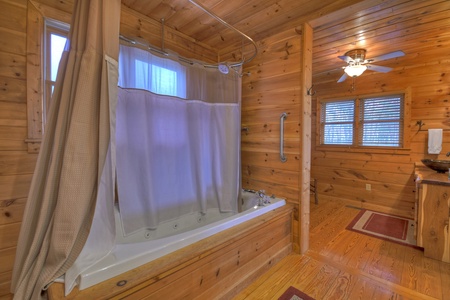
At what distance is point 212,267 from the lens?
1266 mm

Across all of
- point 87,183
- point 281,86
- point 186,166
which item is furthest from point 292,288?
point 281,86

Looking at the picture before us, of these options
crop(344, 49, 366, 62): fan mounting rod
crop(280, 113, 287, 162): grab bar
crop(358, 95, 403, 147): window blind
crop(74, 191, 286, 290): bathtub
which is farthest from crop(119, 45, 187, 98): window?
crop(358, 95, 403, 147): window blind

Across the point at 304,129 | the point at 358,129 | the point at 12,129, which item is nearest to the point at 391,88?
the point at 358,129

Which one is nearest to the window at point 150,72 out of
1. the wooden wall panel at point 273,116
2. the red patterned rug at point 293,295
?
the wooden wall panel at point 273,116

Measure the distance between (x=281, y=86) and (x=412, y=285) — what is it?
2.00m

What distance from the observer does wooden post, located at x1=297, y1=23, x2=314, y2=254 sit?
1854 mm

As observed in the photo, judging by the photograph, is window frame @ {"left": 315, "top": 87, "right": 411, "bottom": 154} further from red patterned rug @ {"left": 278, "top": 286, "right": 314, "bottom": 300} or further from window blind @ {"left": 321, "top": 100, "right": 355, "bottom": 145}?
red patterned rug @ {"left": 278, "top": 286, "right": 314, "bottom": 300}

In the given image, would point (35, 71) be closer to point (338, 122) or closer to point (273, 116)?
point (273, 116)

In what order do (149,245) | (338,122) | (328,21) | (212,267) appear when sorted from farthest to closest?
1. (338,122)
2. (328,21)
3. (212,267)
4. (149,245)

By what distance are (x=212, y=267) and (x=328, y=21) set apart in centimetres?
224

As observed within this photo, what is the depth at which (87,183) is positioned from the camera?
0.92 meters

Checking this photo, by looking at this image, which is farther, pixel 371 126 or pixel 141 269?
pixel 371 126

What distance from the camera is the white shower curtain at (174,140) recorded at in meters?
1.46

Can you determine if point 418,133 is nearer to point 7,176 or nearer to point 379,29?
point 379,29
